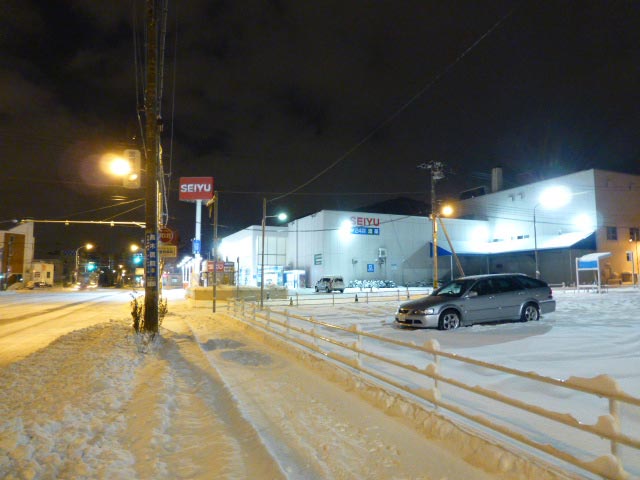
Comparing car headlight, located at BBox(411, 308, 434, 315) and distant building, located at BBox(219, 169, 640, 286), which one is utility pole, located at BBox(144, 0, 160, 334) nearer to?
car headlight, located at BBox(411, 308, 434, 315)

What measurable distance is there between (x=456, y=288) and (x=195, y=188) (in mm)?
42306

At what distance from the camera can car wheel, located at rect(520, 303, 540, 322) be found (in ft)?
42.6

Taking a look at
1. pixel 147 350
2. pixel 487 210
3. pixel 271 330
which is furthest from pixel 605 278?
pixel 147 350

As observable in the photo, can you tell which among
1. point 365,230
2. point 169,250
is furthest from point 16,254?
point 169,250

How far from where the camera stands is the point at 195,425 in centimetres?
520

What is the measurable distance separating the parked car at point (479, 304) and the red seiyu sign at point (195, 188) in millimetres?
41327

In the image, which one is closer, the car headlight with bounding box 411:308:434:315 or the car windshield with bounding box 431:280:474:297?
Result: the car headlight with bounding box 411:308:434:315

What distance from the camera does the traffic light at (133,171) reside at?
42.5ft

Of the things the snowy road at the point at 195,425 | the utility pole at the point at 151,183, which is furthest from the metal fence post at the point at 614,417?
the utility pole at the point at 151,183

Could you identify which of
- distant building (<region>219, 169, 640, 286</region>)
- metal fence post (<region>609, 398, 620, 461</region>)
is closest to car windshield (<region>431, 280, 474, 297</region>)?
metal fence post (<region>609, 398, 620, 461</region>)

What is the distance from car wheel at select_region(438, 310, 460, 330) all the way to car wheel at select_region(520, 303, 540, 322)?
2268 mm

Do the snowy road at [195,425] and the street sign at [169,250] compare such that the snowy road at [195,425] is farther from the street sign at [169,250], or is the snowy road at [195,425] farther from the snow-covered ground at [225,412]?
the street sign at [169,250]

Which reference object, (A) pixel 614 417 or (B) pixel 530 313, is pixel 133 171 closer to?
(B) pixel 530 313

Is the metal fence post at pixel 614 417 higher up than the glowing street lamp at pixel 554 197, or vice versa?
the glowing street lamp at pixel 554 197
